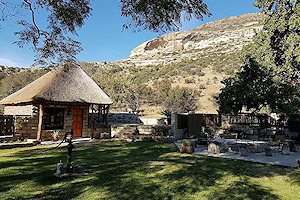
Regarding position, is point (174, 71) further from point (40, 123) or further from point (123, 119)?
point (40, 123)

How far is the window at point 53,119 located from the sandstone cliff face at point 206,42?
4565 cm

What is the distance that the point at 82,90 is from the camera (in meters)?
21.8

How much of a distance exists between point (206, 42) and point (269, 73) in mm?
63431

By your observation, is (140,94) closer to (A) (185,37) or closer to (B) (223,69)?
(B) (223,69)

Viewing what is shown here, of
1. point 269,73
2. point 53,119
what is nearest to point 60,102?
point 53,119

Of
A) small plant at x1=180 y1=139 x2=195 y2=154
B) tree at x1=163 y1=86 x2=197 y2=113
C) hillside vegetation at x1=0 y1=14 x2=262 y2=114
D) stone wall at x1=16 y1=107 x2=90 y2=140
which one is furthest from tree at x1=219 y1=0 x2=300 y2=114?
tree at x1=163 y1=86 x2=197 y2=113

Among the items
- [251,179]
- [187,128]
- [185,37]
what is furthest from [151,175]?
[185,37]

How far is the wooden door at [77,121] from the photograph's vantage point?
21.8m

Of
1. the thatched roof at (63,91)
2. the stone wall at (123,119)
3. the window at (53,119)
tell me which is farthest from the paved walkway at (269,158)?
the stone wall at (123,119)

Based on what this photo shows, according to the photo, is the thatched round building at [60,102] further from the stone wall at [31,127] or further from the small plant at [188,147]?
the small plant at [188,147]

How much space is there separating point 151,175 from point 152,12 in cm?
499

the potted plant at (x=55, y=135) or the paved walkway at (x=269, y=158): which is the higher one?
the potted plant at (x=55, y=135)

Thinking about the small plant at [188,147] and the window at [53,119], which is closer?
the small plant at [188,147]

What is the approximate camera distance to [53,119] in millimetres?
20672
